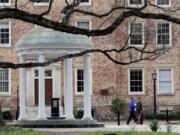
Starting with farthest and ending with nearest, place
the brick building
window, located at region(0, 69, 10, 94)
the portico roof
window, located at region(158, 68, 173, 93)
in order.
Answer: window, located at region(158, 68, 173, 93)
window, located at region(0, 69, 10, 94)
the brick building
the portico roof

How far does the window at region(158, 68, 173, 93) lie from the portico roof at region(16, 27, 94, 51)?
16.4 meters

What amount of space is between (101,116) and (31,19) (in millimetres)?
36470

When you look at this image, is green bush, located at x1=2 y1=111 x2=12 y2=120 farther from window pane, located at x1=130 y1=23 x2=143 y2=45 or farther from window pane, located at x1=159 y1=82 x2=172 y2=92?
window pane, located at x1=159 y1=82 x2=172 y2=92

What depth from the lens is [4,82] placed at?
54344 millimetres

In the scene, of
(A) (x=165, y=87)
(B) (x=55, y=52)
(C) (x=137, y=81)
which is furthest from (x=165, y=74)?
(B) (x=55, y=52)

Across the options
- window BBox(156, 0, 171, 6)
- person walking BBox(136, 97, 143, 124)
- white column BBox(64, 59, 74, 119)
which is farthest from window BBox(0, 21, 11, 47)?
white column BBox(64, 59, 74, 119)

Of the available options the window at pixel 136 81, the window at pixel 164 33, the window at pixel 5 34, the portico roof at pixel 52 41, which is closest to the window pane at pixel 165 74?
the window at pixel 136 81

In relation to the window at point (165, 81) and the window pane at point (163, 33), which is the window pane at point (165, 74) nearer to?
the window at point (165, 81)

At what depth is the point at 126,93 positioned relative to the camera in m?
55.2

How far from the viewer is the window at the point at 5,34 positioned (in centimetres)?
5491

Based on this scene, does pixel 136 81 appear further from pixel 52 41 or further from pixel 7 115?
pixel 52 41

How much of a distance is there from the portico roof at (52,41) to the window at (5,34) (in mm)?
14840

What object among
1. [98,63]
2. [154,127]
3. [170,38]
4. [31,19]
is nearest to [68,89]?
[154,127]

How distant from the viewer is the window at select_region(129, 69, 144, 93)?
55.4m
